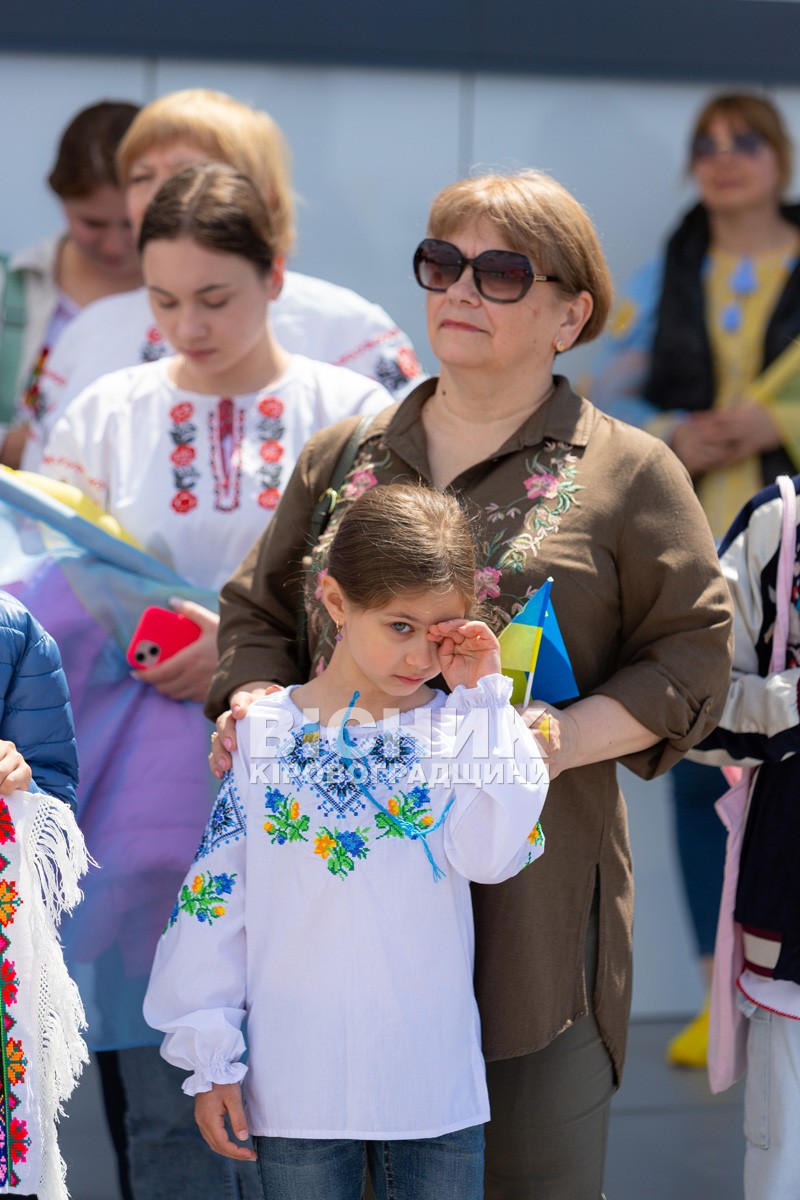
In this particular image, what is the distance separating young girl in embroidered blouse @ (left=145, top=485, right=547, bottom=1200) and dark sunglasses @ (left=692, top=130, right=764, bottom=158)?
254cm

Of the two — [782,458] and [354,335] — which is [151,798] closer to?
[354,335]

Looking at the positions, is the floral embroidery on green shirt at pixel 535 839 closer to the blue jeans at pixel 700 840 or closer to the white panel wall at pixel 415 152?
the blue jeans at pixel 700 840

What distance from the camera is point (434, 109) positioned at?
4.56 metres

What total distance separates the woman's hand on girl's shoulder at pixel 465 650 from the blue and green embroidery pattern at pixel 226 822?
35 centimetres

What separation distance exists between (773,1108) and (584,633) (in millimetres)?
865

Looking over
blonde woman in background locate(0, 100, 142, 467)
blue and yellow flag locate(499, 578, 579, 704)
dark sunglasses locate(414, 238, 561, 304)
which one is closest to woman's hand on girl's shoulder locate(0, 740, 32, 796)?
blue and yellow flag locate(499, 578, 579, 704)

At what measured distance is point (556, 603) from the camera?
2328 mm

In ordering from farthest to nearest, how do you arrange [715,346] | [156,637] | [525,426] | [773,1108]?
[715,346]
[156,637]
[773,1108]
[525,426]

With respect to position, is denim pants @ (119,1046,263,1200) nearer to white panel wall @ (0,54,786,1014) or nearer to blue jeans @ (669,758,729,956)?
blue jeans @ (669,758,729,956)

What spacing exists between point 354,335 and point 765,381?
1200 millimetres

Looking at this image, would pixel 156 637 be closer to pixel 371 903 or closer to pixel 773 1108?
pixel 371 903

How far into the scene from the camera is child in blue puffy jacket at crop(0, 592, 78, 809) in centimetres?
233

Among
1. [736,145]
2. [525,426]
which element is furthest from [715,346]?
[525,426]

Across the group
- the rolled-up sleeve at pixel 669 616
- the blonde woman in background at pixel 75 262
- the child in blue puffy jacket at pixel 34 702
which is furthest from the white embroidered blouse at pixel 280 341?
the child in blue puffy jacket at pixel 34 702
